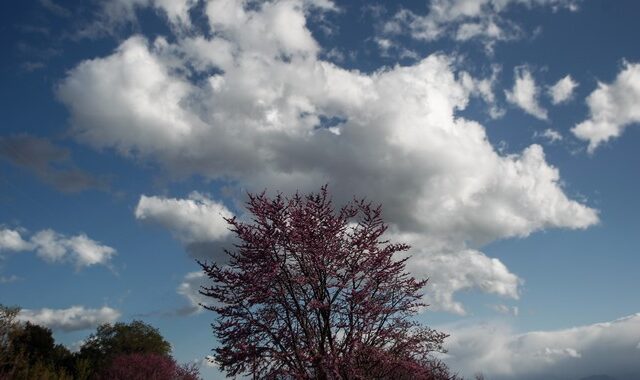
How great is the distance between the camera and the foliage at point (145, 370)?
1939 inches

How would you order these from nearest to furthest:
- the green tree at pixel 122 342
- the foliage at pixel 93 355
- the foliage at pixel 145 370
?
the foliage at pixel 93 355 < the foliage at pixel 145 370 < the green tree at pixel 122 342

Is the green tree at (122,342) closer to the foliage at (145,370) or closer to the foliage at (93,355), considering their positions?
the foliage at (93,355)

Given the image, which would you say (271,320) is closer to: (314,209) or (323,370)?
(323,370)

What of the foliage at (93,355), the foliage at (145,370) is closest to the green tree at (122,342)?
the foliage at (93,355)

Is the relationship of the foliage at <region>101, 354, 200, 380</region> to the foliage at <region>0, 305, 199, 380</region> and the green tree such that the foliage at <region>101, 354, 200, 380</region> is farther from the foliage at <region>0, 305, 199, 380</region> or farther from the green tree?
the green tree

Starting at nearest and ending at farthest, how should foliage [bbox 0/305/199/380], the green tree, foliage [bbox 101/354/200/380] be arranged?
foliage [bbox 0/305/199/380] < foliage [bbox 101/354/200/380] < the green tree

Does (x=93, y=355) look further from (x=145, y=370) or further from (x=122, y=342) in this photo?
(x=145, y=370)

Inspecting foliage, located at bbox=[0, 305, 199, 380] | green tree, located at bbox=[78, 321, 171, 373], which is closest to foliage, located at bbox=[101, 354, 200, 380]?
foliage, located at bbox=[0, 305, 199, 380]

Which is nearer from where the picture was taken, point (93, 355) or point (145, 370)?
point (145, 370)

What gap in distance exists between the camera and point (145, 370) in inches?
2004

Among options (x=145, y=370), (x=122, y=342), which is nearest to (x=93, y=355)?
(x=122, y=342)

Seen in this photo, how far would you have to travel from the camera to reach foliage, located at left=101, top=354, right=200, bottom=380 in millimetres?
49250

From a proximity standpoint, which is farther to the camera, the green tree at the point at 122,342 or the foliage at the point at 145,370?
the green tree at the point at 122,342

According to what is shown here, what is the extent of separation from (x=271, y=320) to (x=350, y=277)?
2431 millimetres
